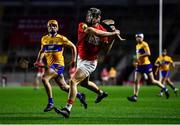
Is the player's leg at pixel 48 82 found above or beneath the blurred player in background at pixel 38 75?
above

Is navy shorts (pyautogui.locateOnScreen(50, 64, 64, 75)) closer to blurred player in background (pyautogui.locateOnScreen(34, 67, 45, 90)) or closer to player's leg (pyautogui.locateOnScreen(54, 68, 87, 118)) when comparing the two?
player's leg (pyautogui.locateOnScreen(54, 68, 87, 118))

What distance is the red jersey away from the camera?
14.7 metres

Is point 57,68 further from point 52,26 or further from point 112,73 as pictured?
point 112,73

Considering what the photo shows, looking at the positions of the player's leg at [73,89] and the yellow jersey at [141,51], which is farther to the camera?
the yellow jersey at [141,51]

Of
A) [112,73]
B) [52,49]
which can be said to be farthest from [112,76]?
[52,49]

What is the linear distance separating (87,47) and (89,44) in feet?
0.27

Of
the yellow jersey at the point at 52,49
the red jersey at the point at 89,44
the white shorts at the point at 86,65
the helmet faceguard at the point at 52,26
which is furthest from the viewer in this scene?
the yellow jersey at the point at 52,49

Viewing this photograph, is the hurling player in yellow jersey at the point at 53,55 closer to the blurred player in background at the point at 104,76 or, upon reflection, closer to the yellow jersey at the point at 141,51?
the yellow jersey at the point at 141,51

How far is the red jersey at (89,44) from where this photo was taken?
48.4 ft

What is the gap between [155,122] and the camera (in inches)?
527

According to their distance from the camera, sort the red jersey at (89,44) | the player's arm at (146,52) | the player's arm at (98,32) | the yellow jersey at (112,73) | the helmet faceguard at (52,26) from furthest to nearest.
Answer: the yellow jersey at (112,73)
the player's arm at (146,52)
the helmet faceguard at (52,26)
the red jersey at (89,44)
the player's arm at (98,32)

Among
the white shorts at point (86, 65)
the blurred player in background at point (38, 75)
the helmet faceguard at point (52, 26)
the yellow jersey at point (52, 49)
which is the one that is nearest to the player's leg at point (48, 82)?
the yellow jersey at point (52, 49)

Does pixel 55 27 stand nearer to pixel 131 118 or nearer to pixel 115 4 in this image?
pixel 131 118

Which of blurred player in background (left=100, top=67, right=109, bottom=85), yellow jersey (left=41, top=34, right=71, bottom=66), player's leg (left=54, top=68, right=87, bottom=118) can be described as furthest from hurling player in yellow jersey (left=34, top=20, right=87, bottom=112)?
blurred player in background (left=100, top=67, right=109, bottom=85)
